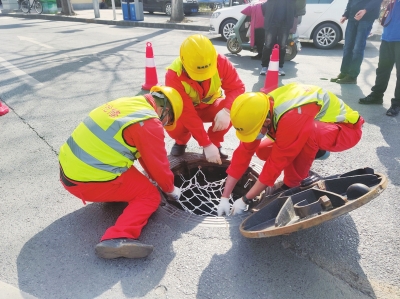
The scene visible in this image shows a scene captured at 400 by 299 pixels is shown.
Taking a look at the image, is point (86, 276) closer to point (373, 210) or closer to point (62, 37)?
point (373, 210)

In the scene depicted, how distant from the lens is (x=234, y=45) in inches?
284

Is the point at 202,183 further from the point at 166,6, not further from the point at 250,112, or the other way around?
the point at 166,6

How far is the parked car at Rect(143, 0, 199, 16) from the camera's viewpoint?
1526 centimetres

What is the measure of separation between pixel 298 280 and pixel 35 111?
12.1ft

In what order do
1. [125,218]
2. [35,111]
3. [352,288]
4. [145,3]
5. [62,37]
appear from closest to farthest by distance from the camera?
[352,288]
[125,218]
[35,111]
[62,37]
[145,3]

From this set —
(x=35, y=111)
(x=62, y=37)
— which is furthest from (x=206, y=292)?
(x=62, y=37)

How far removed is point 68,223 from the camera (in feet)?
7.58

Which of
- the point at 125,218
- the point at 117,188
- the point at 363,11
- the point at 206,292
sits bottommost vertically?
the point at 206,292

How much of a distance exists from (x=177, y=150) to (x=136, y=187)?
977mm

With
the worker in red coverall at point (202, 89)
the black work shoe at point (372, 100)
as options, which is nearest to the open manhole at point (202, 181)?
the worker in red coverall at point (202, 89)

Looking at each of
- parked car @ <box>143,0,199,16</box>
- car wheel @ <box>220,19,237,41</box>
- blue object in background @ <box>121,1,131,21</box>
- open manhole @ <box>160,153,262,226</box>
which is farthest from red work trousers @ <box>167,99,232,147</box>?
parked car @ <box>143,0,199,16</box>

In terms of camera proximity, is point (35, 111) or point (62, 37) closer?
point (35, 111)

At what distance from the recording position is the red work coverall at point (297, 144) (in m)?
2.15

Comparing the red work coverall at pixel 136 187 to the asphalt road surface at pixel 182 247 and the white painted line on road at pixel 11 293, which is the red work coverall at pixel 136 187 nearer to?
the asphalt road surface at pixel 182 247
